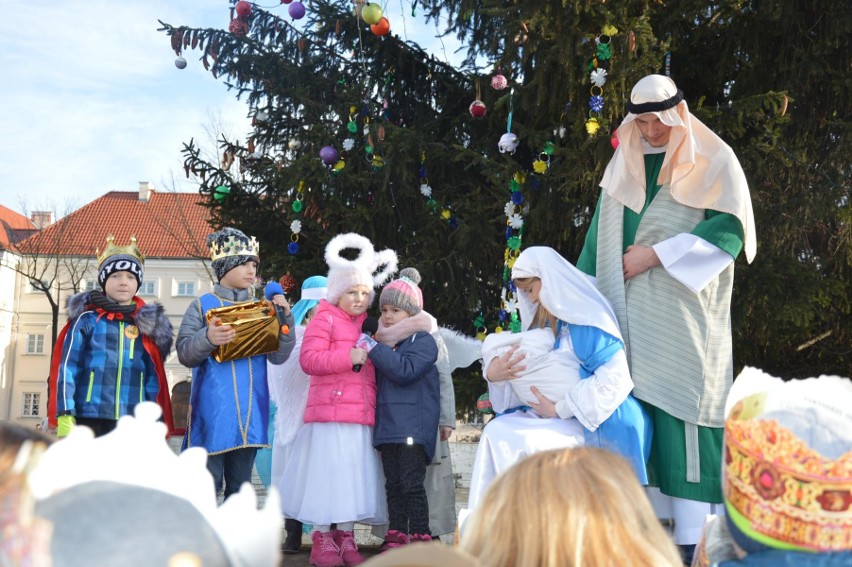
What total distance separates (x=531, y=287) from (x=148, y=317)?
2164 mm

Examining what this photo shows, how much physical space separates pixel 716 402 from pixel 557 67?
3400 millimetres

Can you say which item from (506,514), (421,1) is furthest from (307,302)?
(506,514)

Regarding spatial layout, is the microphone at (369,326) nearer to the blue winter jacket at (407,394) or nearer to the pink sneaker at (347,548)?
the blue winter jacket at (407,394)

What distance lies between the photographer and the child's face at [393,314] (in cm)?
550

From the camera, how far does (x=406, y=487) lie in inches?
203

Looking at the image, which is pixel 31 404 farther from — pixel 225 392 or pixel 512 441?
pixel 512 441

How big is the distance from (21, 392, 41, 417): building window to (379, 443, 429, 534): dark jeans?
4180 centimetres

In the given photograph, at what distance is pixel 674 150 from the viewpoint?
4359 millimetres

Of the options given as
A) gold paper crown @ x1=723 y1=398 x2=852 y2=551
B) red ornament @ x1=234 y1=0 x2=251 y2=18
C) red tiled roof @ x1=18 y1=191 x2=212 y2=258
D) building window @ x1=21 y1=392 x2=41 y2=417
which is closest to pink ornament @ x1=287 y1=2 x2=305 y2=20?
red ornament @ x1=234 y1=0 x2=251 y2=18

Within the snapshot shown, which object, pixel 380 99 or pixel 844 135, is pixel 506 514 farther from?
pixel 380 99

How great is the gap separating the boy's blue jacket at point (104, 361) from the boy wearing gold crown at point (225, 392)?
0.20 m

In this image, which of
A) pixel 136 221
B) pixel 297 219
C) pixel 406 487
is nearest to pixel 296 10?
pixel 297 219

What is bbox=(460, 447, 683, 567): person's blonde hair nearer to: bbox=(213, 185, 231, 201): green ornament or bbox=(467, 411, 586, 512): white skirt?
bbox=(467, 411, 586, 512): white skirt

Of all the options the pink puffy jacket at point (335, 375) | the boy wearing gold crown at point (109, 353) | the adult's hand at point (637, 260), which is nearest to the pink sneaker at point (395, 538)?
the pink puffy jacket at point (335, 375)
